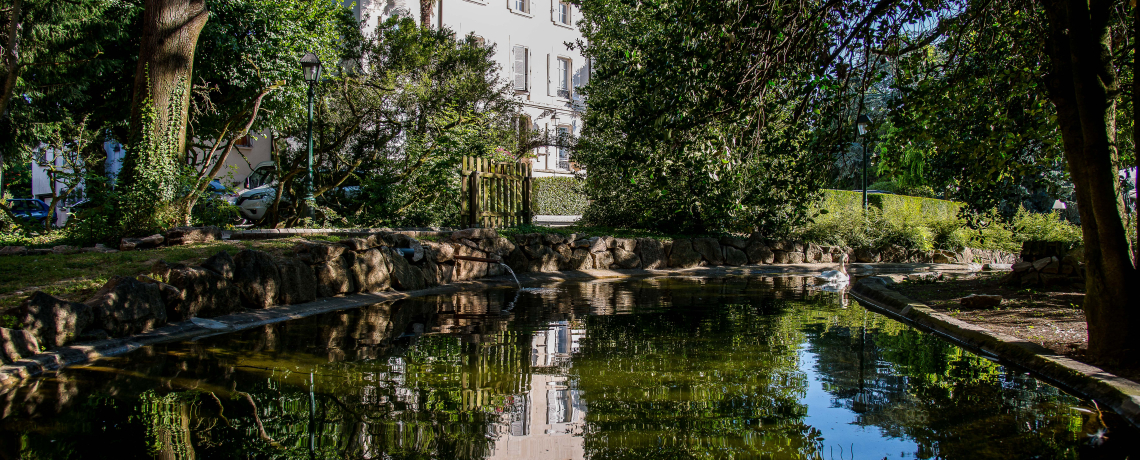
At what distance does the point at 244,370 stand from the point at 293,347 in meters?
0.97

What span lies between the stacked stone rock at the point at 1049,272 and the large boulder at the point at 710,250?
8.09 metres

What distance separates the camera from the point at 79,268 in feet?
26.6

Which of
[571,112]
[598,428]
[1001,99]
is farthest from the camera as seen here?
[571,112]

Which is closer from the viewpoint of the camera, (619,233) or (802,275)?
(802,275)

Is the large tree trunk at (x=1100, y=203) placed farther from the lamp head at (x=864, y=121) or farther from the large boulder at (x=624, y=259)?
the large boulder at (x=624, y=259)

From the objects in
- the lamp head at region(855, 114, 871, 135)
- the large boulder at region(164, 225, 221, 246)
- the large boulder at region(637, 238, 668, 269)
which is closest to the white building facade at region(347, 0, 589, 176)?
the large boulder at region(637, 238, 668, 269)

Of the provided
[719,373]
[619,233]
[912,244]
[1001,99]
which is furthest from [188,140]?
[912,244]

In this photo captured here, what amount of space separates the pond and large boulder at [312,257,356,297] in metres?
2.04

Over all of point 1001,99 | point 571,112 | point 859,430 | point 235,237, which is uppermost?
point 571,112

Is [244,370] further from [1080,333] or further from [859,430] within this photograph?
[1080,333]

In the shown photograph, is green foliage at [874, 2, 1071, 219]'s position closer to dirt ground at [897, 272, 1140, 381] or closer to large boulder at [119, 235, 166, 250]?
dirt ground at [897, 272, 1140, 381]

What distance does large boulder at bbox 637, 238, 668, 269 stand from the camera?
54.6ft

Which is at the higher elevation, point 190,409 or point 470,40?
point 470,40

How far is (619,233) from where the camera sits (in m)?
17.9
